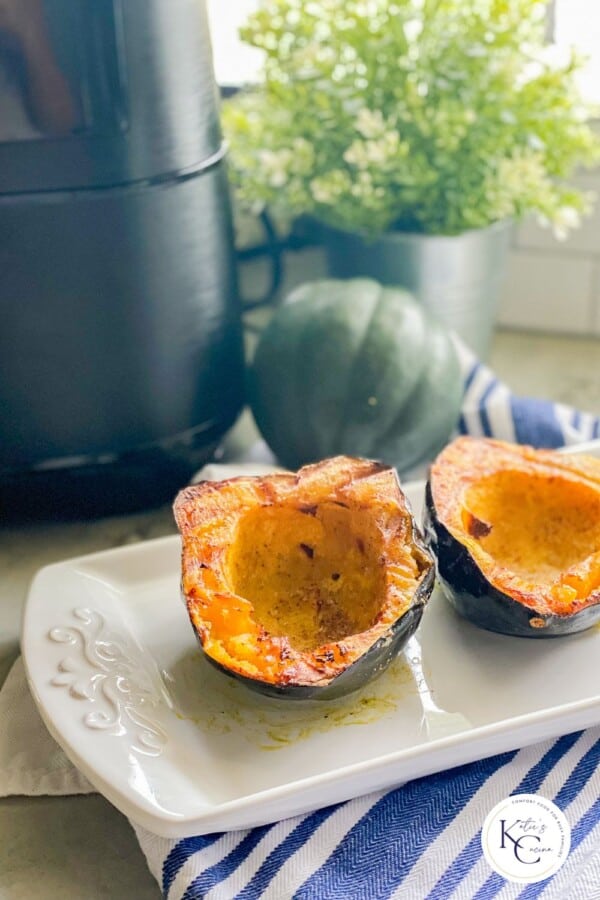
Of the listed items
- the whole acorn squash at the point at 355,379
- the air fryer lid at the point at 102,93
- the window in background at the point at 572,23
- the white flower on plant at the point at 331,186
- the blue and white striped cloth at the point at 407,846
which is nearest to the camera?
the blue and white striped cloth at the point at 407,846

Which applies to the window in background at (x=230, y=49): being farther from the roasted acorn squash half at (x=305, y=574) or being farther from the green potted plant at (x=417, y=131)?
the roasted acorn squash half at (x=305, y=574)

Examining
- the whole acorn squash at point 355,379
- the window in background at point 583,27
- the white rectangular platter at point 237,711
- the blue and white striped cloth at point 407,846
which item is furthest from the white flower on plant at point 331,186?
the blue and white striped cloth at point 407,846

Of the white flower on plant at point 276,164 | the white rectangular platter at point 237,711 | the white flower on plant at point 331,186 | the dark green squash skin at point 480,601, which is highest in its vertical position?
the white flower on plant at point 276,164

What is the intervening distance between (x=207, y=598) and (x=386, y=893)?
0.62ft

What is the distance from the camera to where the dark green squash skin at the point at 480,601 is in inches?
24.2

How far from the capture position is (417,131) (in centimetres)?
96

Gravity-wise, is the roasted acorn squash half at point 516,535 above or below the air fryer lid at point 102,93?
below

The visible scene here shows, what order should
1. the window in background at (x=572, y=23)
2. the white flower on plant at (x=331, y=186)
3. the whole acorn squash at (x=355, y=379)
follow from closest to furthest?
the whole acorn squash at (x=355, y=379)
the white flower on plant at (x=331, y=186)
the window in background at (x=572, y=23)

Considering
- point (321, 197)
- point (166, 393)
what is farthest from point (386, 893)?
point (321, 197)

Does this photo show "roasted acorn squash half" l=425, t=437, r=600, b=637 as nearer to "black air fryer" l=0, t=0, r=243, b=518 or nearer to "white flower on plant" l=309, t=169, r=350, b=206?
"black air fryer" l=0, t=0, r=243, b=518

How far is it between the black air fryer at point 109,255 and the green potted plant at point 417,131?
196 mm

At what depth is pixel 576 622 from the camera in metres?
0.62

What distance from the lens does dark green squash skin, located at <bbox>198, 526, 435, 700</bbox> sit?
563 mm

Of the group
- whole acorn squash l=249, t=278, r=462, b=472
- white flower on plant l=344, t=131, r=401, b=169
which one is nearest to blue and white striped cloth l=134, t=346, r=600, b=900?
whole acorn squash l=249, t=278, r=462, b=472
